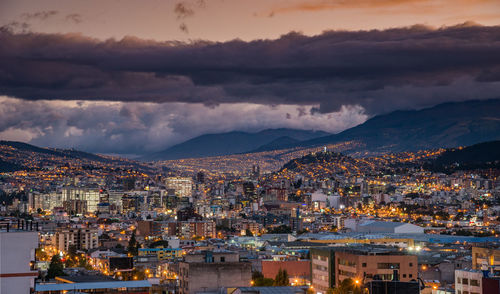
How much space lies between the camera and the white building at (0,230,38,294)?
22000 millimetres

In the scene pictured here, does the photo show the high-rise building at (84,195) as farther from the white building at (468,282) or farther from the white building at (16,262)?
the white building at (16,262)

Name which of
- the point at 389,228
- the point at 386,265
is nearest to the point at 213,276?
the point at 386,265

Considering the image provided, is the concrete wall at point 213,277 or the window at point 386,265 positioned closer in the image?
the concrete wall at point 213,277

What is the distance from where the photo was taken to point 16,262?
2217 centimetres

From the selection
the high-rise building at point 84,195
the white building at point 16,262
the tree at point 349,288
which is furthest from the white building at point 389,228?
the high-rise building at point 84,195

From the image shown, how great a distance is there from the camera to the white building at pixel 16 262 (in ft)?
72.2

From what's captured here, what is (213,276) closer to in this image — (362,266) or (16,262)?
(362,266)

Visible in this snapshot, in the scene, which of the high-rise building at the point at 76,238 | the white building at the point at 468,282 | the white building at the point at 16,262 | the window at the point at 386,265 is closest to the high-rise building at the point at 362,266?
the window at the point at 386,265

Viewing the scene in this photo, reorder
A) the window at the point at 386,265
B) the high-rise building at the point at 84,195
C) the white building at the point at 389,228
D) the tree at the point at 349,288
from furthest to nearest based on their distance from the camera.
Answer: the high-rise building at the point at 84,195
the white building at the point at 389,228
the window at the point at 386,265
the tree at the point at 349,288

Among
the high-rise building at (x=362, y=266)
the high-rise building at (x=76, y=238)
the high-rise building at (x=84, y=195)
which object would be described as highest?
the high-rise building at (x=84, y=195)

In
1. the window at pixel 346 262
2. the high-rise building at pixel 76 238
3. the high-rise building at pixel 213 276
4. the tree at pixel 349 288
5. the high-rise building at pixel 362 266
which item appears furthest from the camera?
the high-rise building at pixel 76 238

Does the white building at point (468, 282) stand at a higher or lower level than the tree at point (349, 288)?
higher

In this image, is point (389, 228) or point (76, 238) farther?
point (389, 228)

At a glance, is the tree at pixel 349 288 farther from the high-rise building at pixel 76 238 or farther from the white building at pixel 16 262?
the high-rise building at pixel 76 238
